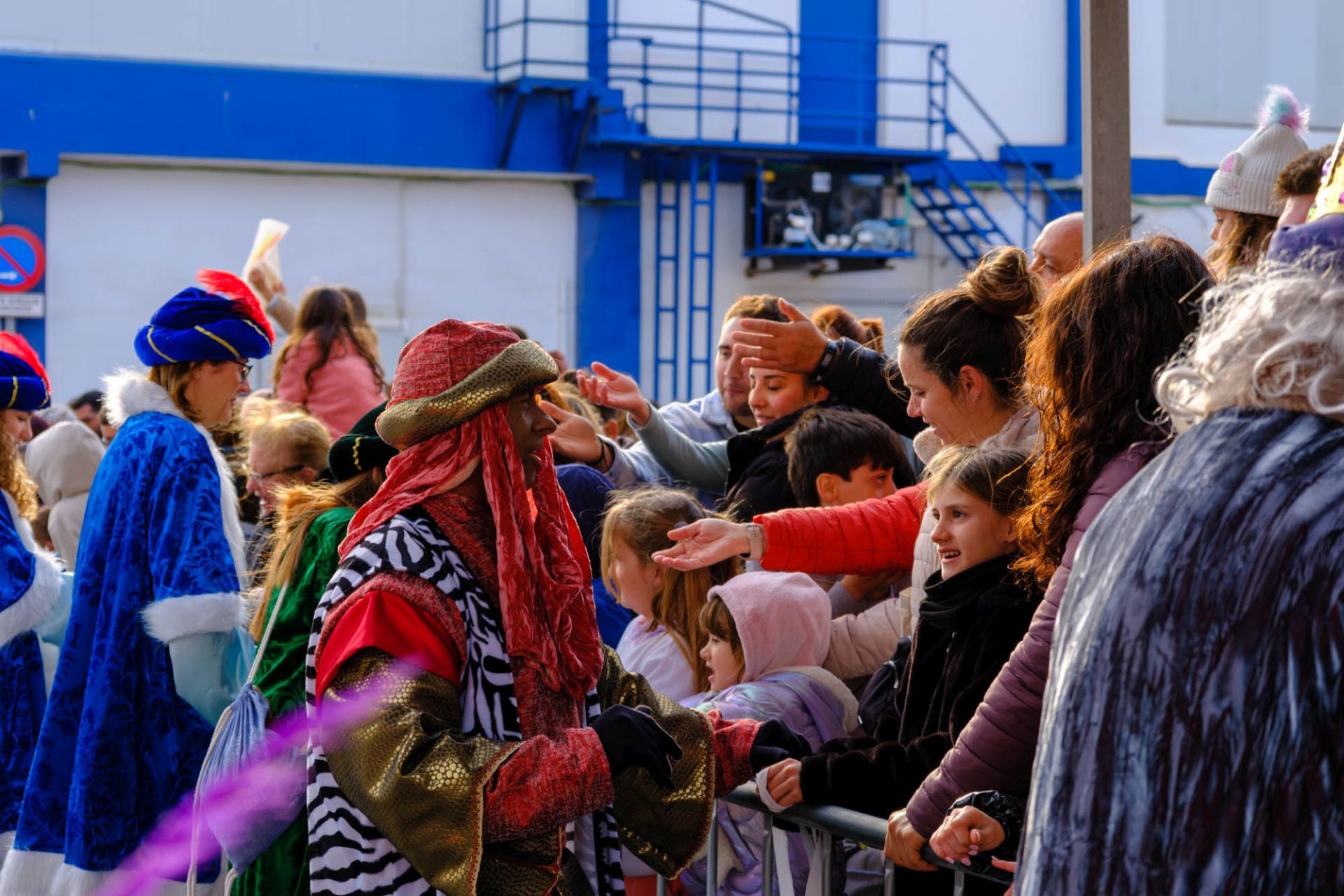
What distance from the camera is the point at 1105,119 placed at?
10.8 feet

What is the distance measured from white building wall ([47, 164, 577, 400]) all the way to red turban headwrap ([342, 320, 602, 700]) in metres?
11.0

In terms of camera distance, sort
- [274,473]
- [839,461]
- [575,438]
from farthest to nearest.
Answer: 1. [274,473]
2. [575,438]
3. [839,461]

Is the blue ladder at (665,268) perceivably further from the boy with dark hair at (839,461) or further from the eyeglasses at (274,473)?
the boy with dark hair at (839,461)

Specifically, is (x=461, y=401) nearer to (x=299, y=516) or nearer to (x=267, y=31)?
(x=299, y=516)

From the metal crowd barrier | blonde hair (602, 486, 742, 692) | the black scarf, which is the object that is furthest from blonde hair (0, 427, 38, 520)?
the black scarf

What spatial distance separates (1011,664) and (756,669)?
49.5 inches

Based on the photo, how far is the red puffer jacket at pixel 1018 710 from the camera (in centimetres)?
221

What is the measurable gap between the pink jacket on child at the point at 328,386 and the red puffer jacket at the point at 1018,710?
490cm

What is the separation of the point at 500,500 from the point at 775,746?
739 millimetres

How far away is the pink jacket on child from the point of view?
6918 mm

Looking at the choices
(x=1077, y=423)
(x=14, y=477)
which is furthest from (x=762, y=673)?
(x=14, y=477)

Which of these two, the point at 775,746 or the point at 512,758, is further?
the point at 775,746

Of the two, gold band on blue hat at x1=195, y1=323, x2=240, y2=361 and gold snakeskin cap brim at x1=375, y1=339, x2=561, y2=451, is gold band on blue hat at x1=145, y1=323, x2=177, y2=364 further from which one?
gold snakeskin cap brim at x1=375, y1=339, x2=561, y2=451

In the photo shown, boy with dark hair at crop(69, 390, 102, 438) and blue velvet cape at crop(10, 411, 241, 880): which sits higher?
boy with dark hair at crop(69, 390, 102, 438)
